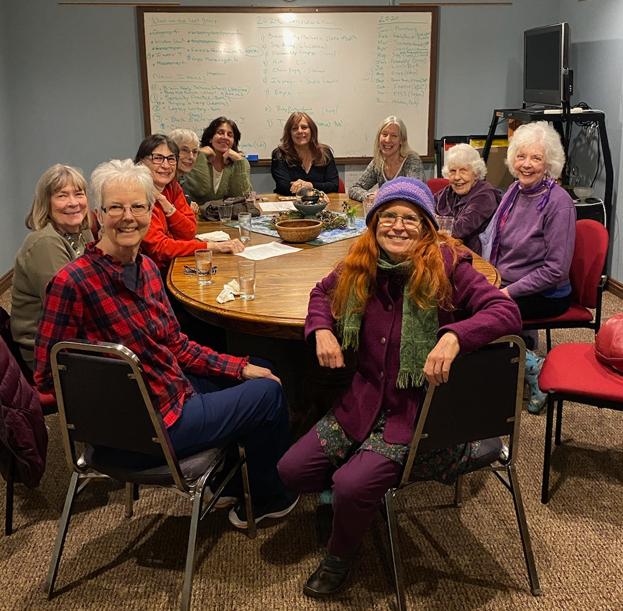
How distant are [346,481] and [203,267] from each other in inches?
42.6

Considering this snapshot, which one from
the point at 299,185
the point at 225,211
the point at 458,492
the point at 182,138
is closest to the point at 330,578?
the point at 458,492

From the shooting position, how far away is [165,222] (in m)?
2.82

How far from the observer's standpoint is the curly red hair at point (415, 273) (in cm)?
166

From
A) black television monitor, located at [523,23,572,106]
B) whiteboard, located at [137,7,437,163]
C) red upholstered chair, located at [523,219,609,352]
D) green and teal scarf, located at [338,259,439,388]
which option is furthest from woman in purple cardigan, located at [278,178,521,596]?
whiteboard, located at [137,7,437,163]

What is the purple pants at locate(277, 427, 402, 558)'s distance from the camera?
5.32 feet

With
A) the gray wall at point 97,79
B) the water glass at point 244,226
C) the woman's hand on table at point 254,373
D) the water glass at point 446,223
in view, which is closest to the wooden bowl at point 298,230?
the water glass at point 244,226

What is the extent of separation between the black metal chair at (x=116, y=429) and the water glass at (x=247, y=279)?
0.56m

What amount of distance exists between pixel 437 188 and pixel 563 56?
1.37 m

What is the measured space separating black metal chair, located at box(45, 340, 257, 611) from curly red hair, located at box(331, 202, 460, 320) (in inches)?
22.1

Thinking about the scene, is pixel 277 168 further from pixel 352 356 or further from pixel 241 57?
pixel 352 356

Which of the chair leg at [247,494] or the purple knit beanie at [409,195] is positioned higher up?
the purple knit beanie at [409,195]

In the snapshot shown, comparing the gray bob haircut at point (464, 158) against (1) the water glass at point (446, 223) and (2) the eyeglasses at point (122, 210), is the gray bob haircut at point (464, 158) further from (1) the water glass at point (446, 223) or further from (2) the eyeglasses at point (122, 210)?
(2) the eyeglasses at point (122, 210)

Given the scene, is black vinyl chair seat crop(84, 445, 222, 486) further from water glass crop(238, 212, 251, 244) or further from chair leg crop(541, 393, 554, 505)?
water glass crop(238, 212, 251, 244)

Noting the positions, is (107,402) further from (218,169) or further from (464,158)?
(218,169)
